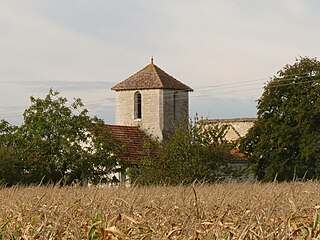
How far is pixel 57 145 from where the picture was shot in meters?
47.4

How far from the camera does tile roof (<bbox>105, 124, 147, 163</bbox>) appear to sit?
175ft

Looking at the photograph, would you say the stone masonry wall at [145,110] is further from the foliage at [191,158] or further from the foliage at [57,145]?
the foliage at [191,158]

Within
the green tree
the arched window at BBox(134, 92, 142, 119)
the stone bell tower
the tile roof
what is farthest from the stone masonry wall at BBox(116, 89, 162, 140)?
the green tree

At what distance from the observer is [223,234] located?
3.06 m

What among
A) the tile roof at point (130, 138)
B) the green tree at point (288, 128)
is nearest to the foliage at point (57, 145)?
the tile roof at point (130, 138)

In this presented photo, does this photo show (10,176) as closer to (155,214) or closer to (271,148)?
(271,148)

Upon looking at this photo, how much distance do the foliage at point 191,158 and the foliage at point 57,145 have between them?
678 cm

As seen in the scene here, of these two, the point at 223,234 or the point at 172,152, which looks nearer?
the point at 223,234

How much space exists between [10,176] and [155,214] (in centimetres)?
4011

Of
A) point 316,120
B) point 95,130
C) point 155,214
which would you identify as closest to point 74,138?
point 95,130

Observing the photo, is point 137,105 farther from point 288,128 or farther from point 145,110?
point 288,128

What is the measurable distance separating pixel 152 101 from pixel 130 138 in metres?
4.96

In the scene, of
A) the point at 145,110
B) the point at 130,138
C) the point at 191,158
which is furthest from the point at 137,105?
the point at 191,158

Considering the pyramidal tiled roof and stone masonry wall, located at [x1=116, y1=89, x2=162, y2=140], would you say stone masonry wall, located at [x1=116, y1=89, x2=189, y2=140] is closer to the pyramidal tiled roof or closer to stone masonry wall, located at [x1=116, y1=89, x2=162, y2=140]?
stone masonry wall, located at [x1=116, y1=89, x2=162, y2=140]
